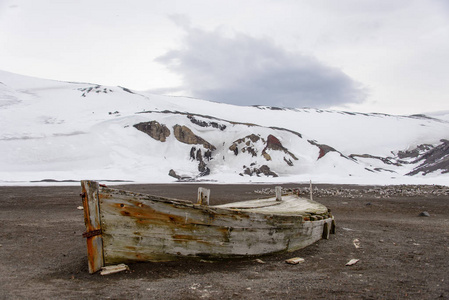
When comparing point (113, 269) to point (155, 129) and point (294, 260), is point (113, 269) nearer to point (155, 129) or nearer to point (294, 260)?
point (294, 260)

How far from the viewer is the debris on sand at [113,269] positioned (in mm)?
6238

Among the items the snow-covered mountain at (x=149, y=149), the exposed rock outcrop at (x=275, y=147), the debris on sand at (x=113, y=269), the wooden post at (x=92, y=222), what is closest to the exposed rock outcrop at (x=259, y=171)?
the snow-covered mountain at (x=149, y=149)

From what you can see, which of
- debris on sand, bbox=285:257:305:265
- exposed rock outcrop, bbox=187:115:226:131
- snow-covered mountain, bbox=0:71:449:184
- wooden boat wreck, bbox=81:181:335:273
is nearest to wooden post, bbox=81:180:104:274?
wooden boat wreck, bbox=81:181:335:273

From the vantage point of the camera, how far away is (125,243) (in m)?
6.53

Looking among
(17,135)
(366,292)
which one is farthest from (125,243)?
(17,135)

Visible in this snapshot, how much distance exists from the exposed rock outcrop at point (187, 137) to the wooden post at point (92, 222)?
45.4 meters

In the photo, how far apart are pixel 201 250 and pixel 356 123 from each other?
98.7 m

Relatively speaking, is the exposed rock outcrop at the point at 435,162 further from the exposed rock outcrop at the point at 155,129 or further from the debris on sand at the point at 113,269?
the debris on sand at the point at 113,269

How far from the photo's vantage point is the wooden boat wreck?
6.33 m

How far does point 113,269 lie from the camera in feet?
20.8

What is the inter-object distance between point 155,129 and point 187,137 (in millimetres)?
4841

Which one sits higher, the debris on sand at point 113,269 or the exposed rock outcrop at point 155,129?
the exposed rock outcrop at point 155,129

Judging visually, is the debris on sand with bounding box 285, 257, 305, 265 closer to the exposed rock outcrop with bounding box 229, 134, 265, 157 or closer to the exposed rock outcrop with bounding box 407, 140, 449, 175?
the exposed rock outcrop with bounding box 229, 134, 265, 157

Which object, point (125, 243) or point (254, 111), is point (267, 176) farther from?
point (254, 111)
